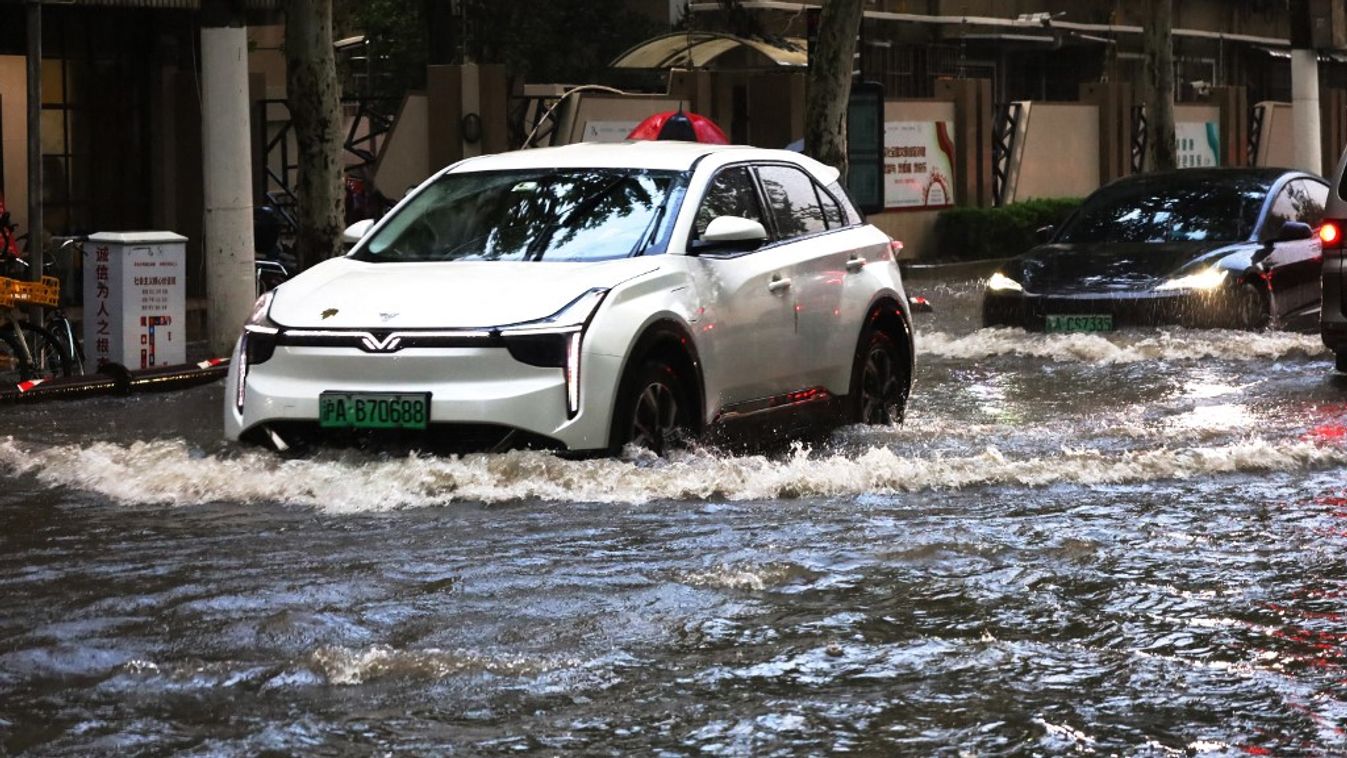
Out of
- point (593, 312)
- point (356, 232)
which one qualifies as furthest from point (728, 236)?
point (356, 232)

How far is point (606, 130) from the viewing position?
24766 mm

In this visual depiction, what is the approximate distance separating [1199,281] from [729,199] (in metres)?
6.35

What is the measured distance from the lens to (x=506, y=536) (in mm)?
7898

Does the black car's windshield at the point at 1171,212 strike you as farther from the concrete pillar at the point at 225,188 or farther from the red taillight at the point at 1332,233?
the concrete pillar at the point at 225,188

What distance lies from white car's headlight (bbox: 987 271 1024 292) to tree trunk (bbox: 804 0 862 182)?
4.78 metres

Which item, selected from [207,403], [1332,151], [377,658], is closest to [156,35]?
[207,403]

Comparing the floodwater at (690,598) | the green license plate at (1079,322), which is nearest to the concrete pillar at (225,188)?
the floodwater at (690,598)

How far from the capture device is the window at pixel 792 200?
10.9 meters

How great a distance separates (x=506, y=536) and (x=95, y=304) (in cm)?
728

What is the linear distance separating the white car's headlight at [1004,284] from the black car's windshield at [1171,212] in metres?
0.81

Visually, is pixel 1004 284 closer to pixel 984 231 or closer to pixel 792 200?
pixel 792 200

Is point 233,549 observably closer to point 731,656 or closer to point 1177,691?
point 731,656

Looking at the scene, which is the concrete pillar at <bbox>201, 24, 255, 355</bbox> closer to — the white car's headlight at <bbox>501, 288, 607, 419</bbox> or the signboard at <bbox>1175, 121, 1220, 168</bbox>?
the white car's headlight at <bbox>501, 288, 607, 419</bbox>

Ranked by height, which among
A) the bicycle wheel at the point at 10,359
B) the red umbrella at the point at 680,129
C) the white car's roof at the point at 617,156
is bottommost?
the bicycle wheel at the point at 10,359
